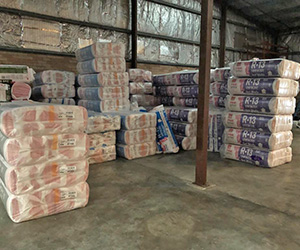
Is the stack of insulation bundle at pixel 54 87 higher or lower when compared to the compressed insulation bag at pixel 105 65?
lower

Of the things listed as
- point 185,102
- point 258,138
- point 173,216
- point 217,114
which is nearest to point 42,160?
point 173,216

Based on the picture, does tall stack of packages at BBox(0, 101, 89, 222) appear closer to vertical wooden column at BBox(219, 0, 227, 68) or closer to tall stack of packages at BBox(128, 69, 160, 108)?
tall stack of packages at BBox(128, 69, 160, 108)

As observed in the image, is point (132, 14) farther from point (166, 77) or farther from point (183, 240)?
point (183, 240)

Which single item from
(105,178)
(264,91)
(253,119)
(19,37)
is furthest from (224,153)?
(19,37)

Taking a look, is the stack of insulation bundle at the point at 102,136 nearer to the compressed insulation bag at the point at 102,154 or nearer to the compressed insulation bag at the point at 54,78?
the compressed insulation bag at the point at 102,154

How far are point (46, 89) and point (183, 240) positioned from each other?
4917 mm

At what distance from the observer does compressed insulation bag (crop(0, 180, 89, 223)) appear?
8.00 feet

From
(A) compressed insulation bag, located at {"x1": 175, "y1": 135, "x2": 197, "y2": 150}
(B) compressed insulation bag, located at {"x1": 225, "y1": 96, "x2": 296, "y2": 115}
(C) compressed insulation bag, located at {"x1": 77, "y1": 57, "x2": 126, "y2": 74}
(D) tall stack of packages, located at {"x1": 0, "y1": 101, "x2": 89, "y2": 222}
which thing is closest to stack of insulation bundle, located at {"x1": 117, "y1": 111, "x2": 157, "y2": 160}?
→ (A) compressed insulation bag, located at {"x1": 175, "y1": 135, "x2": 197, "y2": 150}

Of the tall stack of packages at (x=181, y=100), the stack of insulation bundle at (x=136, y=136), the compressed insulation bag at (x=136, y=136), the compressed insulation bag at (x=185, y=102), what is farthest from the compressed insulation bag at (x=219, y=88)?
the compressed insulation bag at (x=136, y=136)

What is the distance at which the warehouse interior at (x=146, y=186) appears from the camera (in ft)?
7.42

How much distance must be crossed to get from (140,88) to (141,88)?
0.09ft

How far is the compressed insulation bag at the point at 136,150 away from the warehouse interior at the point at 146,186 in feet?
0.42

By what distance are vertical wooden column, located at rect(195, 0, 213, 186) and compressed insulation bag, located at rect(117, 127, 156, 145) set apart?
155 cm

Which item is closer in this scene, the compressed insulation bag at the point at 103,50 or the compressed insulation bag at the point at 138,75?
the compressed insulation bag at the point at 103,50
